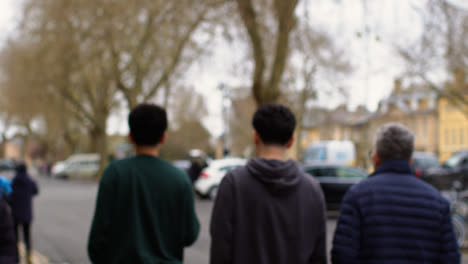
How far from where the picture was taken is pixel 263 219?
2889 mm

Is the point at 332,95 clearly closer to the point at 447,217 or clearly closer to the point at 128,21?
the point at 128,21

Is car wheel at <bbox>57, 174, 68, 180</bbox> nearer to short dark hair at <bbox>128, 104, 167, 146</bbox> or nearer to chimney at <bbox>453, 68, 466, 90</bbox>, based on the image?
chimney at <bbox>453, 68, 466, 90</bbox>

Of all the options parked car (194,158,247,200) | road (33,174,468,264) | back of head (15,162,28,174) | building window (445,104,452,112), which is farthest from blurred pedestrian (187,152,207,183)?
building window (445,104,452,112)

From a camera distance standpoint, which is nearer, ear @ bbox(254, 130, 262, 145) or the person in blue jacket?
ear @ bbox(254, 130, 262, 145)

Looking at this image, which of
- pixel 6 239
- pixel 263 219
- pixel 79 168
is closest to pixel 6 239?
pixel 6 239

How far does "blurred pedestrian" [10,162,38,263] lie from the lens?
362 inches

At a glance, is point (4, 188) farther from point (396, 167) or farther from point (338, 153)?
point (338, 153)

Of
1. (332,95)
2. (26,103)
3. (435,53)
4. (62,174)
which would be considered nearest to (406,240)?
(435,53)

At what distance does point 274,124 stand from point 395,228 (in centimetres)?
86

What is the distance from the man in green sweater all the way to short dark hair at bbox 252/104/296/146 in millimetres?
557

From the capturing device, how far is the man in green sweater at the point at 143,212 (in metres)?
3.07

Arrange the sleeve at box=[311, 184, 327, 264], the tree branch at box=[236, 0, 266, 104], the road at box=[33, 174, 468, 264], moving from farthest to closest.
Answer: the tree branch at box=[236, 0, 266, 104], the road at box=[33, 174, 468, 264], the sleeve at box=[311, 184, 327, 264]

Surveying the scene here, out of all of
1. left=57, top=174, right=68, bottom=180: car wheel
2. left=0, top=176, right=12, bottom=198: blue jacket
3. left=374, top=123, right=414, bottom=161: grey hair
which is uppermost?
left=374, top=123, right=414, bottom=161: grey hair

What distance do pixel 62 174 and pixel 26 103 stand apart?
743 centimetres
